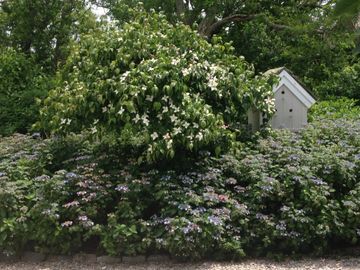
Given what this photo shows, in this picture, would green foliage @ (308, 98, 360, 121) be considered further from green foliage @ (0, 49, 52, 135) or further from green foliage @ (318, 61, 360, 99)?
green foliage @ (0, 49, 52, 135)

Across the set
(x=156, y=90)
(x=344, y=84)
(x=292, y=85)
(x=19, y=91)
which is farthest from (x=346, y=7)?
(x=344, y=84)

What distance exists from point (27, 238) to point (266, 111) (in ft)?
10.1

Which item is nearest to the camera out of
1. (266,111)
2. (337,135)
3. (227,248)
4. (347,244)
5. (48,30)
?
(227,248)

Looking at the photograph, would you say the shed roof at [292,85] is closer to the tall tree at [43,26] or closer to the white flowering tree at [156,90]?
the white flowering tree at [156,90]

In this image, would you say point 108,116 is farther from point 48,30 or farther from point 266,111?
point 48,30

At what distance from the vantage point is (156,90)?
209 inches

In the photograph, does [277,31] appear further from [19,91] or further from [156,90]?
[156,90]

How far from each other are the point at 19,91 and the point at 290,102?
5.61 meters

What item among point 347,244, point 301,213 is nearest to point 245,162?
point 301,213

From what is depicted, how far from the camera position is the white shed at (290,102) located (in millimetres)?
7531

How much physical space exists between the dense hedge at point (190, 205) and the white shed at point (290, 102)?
1845mm

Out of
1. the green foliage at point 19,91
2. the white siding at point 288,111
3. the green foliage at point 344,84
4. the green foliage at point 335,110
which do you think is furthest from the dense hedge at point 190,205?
the green foliage at point 344,84

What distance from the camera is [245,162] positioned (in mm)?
5594

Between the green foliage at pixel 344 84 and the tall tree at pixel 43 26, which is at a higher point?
the tall tree at pixel 43 26
